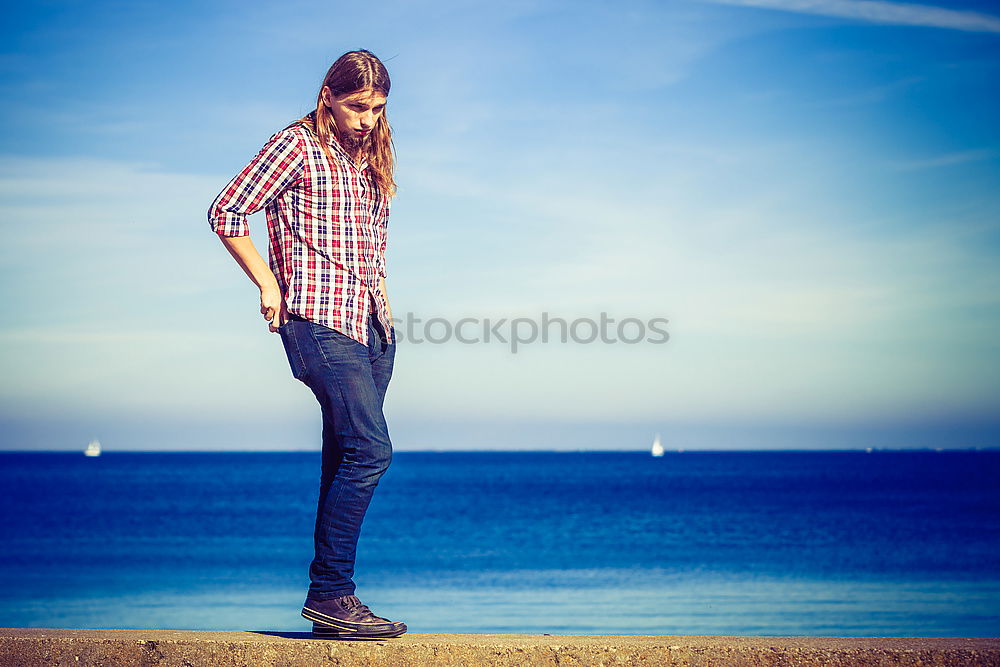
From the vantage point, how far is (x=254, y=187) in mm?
3178

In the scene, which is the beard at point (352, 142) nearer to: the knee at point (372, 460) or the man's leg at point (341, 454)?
the man's leg at point (341, 454)

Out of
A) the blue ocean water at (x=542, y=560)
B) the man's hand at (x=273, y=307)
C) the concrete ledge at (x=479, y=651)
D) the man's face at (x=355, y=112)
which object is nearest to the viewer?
the concrete ledge at (x=479, y=651)

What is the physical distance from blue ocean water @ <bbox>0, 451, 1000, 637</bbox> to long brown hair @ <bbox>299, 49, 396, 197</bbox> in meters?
12.6

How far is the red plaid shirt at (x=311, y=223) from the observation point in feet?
10.4

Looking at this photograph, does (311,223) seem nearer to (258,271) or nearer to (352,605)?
(258,271)

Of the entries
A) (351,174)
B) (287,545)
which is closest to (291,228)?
(351,174)

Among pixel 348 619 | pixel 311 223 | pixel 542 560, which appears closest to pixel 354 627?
pixel 348 619

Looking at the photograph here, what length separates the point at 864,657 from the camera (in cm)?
295

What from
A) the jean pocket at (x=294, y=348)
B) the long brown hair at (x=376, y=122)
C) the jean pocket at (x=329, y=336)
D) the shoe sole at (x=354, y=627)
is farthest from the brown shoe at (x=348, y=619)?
the long brown hair at (x=376, y=122)

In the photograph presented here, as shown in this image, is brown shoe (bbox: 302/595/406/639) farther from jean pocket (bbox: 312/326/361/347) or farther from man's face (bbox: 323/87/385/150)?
man's face (bbox: 323/87/385/150)

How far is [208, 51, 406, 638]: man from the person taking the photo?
3189mm

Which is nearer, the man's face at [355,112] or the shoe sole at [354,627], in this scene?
the shoe sole at [354,627]

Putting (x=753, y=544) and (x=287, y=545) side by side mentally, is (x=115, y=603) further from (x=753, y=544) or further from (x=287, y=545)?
(x=753, y=544)

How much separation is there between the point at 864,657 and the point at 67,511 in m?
53.2
